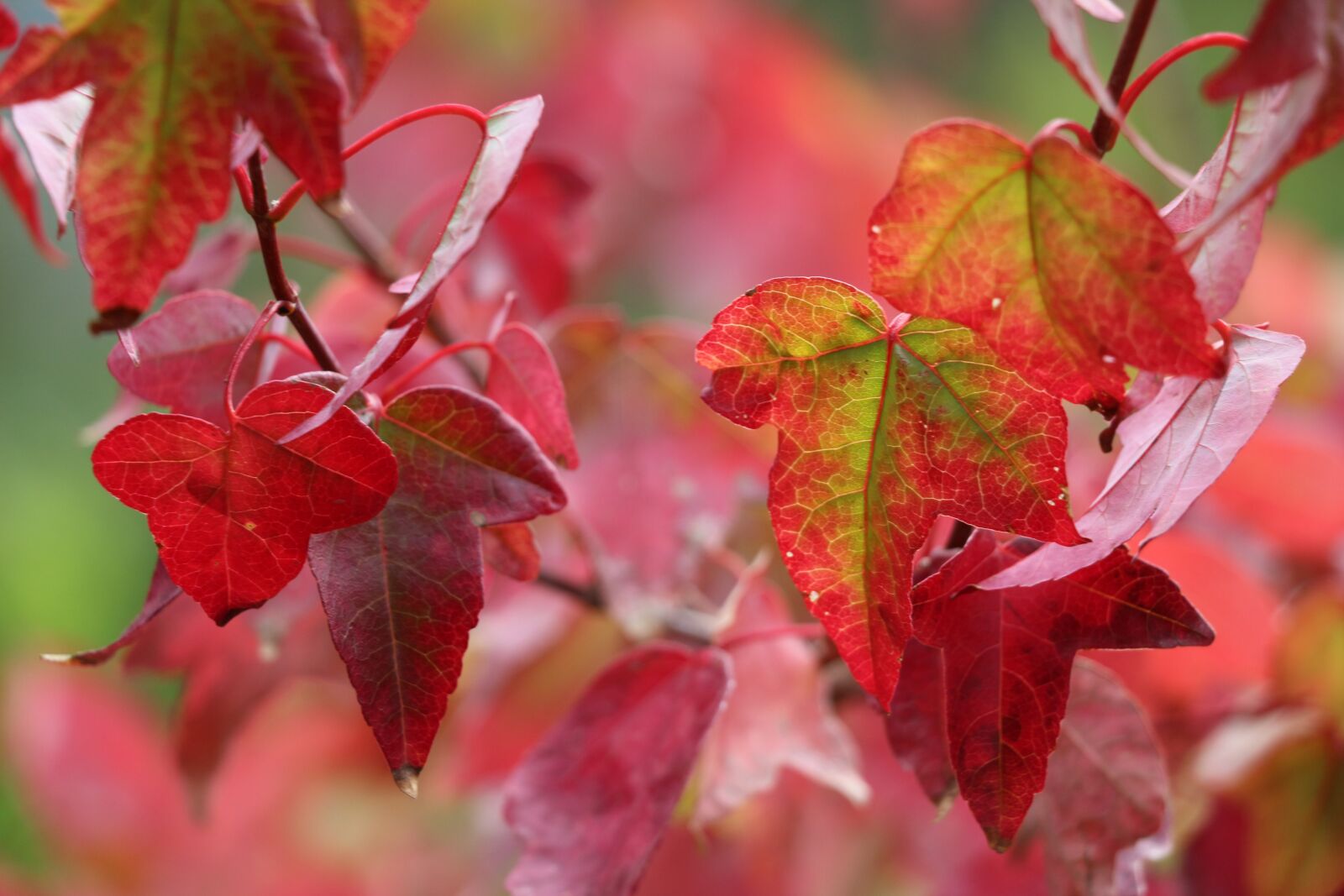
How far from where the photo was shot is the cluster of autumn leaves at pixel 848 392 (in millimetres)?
281

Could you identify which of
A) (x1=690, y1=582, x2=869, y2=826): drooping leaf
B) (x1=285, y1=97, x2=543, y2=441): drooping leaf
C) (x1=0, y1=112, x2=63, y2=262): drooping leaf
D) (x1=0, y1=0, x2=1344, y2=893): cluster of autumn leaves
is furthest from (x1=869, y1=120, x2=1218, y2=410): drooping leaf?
(x1=0, y1=112, x2=63, y2=262): drooping leaf

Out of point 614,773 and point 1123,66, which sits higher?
point 1123,66

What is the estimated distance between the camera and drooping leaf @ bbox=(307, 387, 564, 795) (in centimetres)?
33

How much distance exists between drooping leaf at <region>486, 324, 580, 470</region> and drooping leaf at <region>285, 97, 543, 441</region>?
10cm

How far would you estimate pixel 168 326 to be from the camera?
0.39 m

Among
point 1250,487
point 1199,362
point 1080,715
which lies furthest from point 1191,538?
point 1199,362

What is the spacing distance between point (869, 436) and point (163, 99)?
212 mm

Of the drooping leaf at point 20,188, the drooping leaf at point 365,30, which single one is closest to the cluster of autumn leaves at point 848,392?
the drooping leaf at point 365,30

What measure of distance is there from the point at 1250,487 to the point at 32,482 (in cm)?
199

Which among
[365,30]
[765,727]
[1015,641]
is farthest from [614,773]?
[365,30]

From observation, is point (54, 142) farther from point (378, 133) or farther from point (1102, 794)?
point (1102, 794)

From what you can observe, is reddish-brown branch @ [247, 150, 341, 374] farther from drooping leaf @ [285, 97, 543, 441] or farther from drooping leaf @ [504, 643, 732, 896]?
drooping leaf @ [504, 643, 732, 896]

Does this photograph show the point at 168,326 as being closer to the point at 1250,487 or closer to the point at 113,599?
the point at 1250,487

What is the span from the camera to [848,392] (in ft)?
1.13
